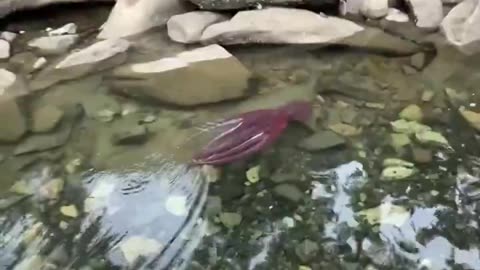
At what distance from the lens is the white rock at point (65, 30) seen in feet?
10.3

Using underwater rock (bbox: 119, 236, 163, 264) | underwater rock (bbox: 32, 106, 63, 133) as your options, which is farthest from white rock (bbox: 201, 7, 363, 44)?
underwater rock (bbox: 119, 236, 163, 264)

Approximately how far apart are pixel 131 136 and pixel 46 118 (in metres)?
0.34

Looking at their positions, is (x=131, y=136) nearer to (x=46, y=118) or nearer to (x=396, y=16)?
(x=46, y=118)

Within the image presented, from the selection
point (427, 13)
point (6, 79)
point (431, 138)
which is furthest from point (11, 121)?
point (427, 13)

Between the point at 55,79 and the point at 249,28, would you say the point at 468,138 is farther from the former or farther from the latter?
the point at 55,79

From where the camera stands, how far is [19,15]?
325 cm

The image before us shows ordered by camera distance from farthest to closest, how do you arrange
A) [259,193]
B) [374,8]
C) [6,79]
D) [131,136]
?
[374,8], [6,79], [131,136], [259,193]

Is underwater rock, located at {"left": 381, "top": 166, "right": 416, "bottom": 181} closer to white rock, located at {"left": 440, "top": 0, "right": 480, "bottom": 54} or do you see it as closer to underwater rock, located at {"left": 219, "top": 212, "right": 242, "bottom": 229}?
underwater rock, located at {"left": 219, "top": 212, "right": 242, "bottom": 229}

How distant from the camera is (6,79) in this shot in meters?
2.82

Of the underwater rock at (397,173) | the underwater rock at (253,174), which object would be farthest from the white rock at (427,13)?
the underwater rock at (253,174)

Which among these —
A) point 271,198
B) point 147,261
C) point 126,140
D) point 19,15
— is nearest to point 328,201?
point 271,198

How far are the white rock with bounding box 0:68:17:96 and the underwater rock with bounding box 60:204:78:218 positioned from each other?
0.73 m

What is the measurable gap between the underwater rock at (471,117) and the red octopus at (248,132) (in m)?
0.52

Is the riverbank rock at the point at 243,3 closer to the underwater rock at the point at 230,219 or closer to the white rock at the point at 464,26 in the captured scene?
the white rock at the point at 464,26
